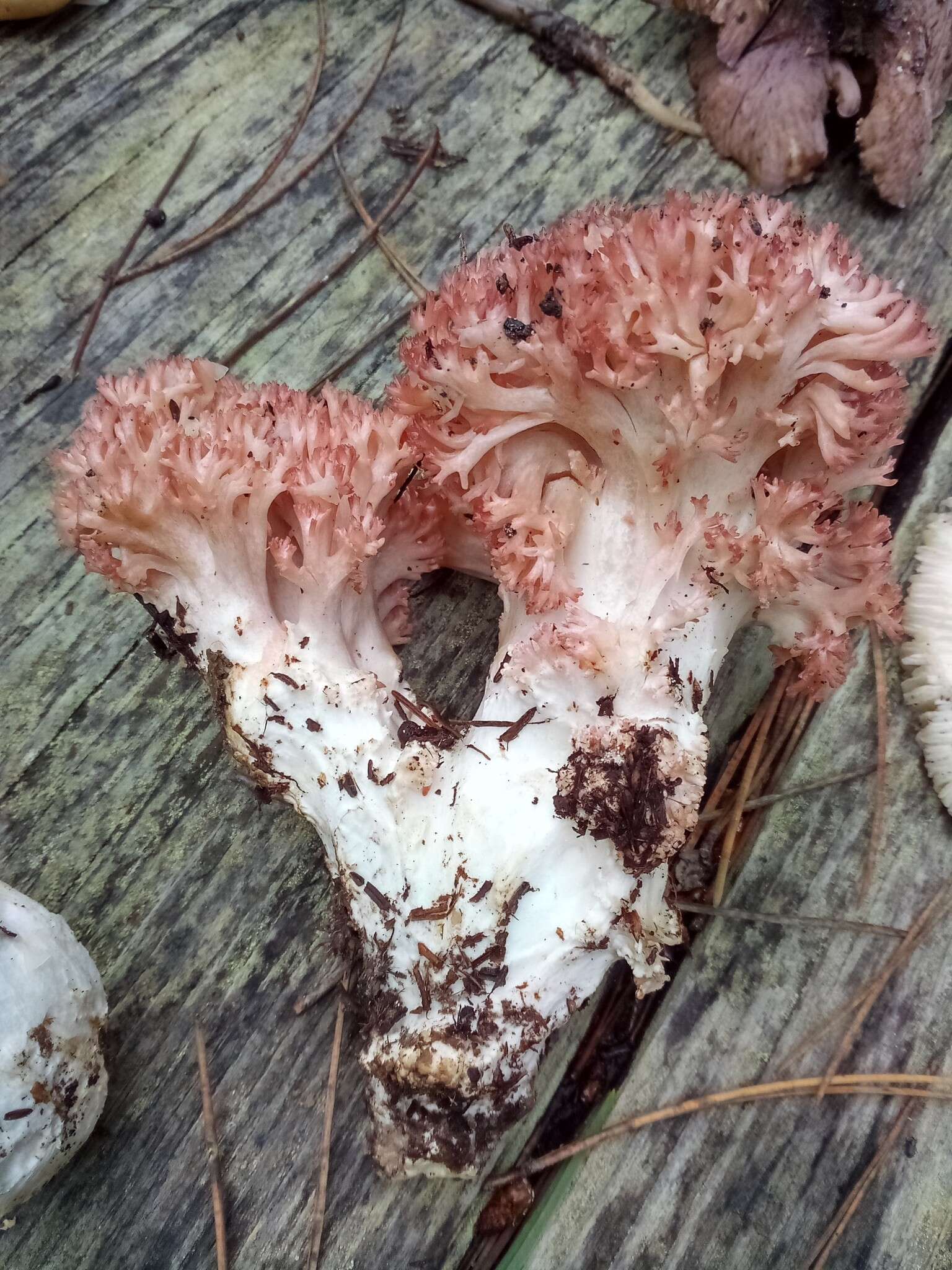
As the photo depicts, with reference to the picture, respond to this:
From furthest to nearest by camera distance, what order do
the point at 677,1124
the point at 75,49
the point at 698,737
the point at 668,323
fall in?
the point at 75,49, the point at 677,1124, the point at 698,737, the point at 668,323

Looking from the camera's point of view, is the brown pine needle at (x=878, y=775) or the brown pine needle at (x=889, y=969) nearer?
the brown pine needle at (x=889, y=969)

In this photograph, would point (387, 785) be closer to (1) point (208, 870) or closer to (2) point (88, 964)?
(1) point (208, 870)

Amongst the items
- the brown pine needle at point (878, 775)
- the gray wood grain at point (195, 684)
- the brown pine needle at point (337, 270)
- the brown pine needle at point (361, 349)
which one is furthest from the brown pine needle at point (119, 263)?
the brown pine needle at point (878, 775)

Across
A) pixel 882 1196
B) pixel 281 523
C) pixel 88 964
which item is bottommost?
pixel 88 964

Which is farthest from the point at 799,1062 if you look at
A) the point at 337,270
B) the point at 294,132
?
the point at 294,132

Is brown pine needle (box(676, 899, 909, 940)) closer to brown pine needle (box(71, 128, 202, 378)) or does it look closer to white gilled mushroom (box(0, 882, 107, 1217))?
white gilled mushroom (box(0, 882, 107, 1217))

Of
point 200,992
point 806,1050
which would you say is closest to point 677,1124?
point 806,1050

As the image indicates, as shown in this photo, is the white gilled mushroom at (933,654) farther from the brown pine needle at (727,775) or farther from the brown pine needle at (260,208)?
the brown pine needle at (260,208)
